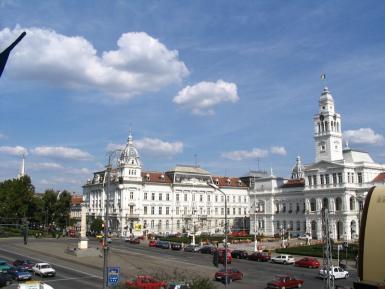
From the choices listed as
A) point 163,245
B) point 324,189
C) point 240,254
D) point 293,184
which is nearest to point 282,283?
point 240,254

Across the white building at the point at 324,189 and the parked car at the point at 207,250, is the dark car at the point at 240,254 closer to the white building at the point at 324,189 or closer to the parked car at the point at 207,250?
the parked car at the point at 207,250

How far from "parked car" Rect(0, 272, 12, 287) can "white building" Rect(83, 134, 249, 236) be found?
68.6 metres

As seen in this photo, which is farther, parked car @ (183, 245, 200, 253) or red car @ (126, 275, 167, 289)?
parked car @ (183, 245, 200, 253)

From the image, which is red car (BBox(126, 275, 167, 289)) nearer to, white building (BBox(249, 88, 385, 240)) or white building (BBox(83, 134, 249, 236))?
white building (BBox(249, 88, 385, 240))

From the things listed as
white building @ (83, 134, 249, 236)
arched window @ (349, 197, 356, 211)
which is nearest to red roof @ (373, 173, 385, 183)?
arched window @ (349, 197, 356, 211)

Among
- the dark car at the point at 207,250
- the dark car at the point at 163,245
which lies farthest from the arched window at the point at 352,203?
the dark car at the point at 163,245

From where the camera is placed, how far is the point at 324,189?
103188 millimetres

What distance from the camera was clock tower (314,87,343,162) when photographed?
10575cm

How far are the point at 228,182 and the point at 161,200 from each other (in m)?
23.8

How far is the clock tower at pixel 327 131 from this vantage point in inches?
4163

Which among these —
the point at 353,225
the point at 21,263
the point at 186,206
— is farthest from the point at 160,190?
the point at 21,263

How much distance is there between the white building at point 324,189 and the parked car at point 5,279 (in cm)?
5625

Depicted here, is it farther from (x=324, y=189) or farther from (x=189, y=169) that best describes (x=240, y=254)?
(x=189, y=169)

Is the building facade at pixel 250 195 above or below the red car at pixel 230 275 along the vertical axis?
above
